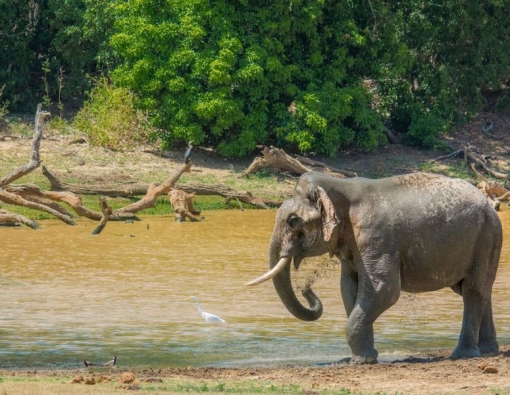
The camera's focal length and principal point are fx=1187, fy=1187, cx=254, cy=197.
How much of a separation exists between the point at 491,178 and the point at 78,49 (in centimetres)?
1372

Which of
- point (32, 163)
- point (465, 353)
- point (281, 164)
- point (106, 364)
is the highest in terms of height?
point (465, 353)

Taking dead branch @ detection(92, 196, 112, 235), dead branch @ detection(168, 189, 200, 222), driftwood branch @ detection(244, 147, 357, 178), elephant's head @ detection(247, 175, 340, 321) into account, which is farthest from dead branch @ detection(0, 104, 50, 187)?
elephant's head @ detection(247, 175, 340, 321)

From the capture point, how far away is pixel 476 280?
36.3 feet

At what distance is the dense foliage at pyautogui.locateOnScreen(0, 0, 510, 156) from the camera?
101 feet

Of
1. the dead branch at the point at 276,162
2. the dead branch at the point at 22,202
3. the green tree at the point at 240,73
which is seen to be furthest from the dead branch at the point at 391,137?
the dead branch at the point at 22,202

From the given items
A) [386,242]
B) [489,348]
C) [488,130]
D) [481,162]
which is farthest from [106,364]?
[488,130]

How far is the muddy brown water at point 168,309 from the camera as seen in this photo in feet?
38.2

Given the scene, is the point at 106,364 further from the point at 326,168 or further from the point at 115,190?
the point at 326,168

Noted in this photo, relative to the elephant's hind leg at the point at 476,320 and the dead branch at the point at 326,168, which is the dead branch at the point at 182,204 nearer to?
the dead branch at the point at 326,168

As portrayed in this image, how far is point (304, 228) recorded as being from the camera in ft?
34.4

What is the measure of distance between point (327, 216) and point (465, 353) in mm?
1879

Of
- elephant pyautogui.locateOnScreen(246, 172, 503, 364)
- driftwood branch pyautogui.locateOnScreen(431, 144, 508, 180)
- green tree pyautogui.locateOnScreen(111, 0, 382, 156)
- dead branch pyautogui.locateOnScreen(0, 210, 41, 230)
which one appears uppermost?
elephant pyautogui.locateOnScreen(246, 172, 503, 364)

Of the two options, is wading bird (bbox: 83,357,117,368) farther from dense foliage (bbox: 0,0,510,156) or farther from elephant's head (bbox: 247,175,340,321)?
dense foliage (bbox: 0,0,510,156)

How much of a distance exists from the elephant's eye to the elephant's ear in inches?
8.8
